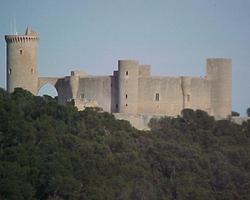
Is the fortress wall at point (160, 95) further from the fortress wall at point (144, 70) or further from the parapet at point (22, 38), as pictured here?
the parapet at point (22, 38)

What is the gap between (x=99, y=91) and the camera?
48.0 m

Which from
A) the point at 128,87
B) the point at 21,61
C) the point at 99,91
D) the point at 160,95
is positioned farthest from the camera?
the point at 21,61

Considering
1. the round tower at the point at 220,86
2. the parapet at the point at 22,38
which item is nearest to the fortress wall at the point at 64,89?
the parapet at the point at 22,38

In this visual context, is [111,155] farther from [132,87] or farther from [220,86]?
[220,86]

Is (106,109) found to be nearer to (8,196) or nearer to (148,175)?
(148,175)

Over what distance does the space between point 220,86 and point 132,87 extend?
10.8 ft

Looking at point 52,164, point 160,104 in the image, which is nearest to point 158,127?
point 160,104

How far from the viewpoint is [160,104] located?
47.7 m

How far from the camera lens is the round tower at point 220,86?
48.8 m

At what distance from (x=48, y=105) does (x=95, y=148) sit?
368cm

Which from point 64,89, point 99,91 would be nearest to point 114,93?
point 99,91

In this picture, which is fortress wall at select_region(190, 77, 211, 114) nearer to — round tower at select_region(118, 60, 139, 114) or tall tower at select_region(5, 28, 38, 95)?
round tower at select_region(118, 60, 139, 114)

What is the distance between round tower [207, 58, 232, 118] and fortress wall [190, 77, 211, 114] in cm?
19

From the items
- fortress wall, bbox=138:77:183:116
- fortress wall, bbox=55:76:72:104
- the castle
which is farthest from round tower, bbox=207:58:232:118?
fortress wall, bbox=55:76:72:104
